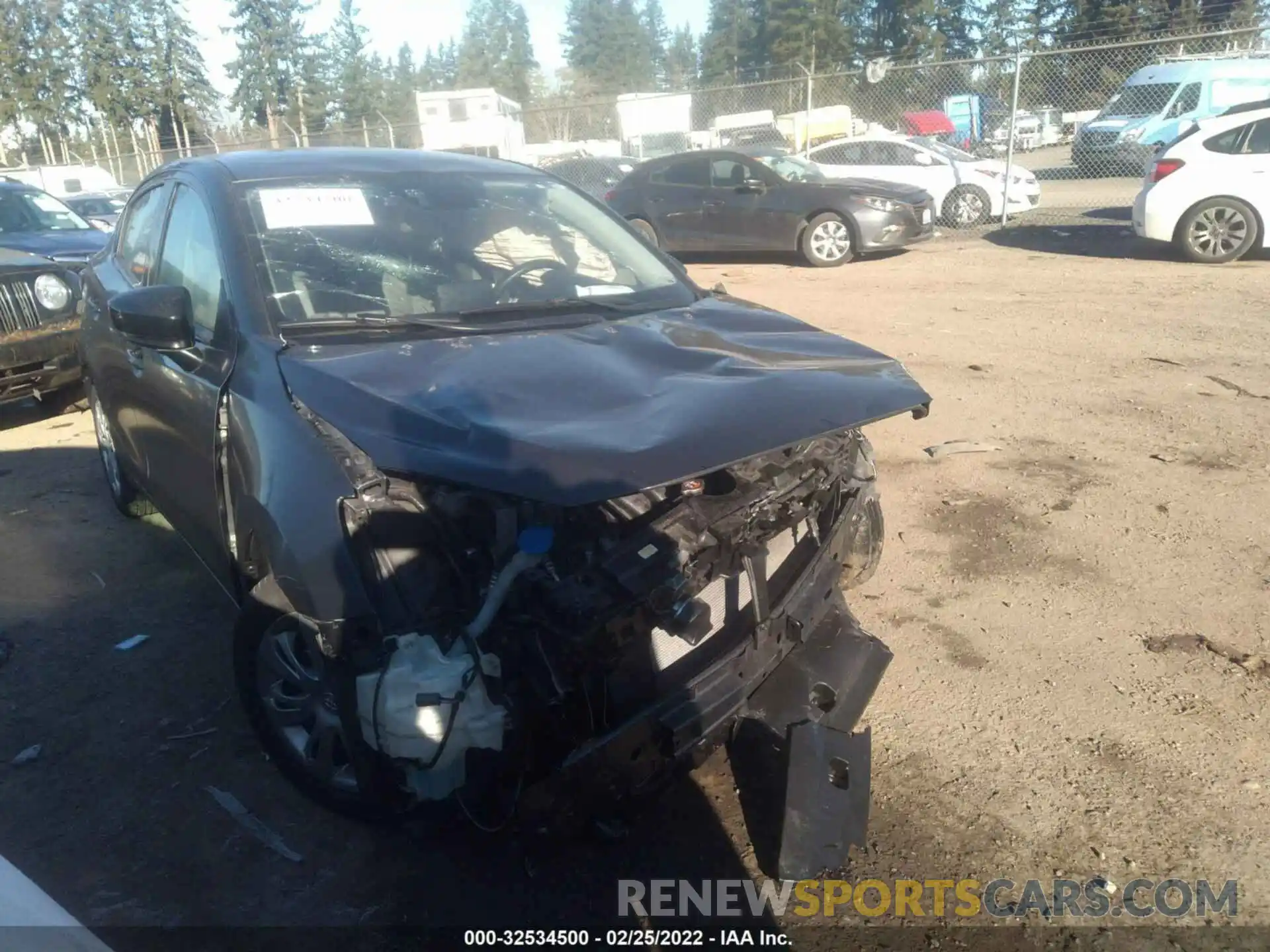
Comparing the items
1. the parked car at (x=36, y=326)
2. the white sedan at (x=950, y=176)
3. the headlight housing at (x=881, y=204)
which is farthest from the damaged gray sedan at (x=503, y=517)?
the white sedan at (x=950, y=176)

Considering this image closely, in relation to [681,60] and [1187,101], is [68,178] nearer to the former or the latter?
[1187,101]

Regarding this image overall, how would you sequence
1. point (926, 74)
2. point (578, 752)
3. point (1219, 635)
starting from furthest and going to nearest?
point (926, 74) < point (1219, 635) < point (578, 752)

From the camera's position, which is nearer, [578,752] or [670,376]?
[578,752]

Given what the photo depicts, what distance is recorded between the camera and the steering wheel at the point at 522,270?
3.34 meters

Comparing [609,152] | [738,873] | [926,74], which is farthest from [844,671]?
[609,152]

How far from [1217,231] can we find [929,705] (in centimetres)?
1006

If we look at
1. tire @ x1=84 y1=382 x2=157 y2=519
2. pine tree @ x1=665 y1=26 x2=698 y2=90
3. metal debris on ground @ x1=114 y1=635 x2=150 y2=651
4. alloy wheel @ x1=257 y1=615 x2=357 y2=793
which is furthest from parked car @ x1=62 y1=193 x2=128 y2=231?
pine tree @ x1=665 y1=26 x2=698 y2=90

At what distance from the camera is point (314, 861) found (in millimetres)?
2561

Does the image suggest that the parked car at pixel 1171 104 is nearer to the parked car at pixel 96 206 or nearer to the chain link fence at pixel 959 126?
the chain link fence at pixel 959 126

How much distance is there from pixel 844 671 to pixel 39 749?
104 inches

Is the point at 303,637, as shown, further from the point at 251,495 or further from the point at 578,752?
the point at 578,752

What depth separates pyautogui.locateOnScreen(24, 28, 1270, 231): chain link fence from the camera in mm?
14969

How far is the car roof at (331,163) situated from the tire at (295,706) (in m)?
1.69

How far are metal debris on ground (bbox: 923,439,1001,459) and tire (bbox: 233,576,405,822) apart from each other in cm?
381
